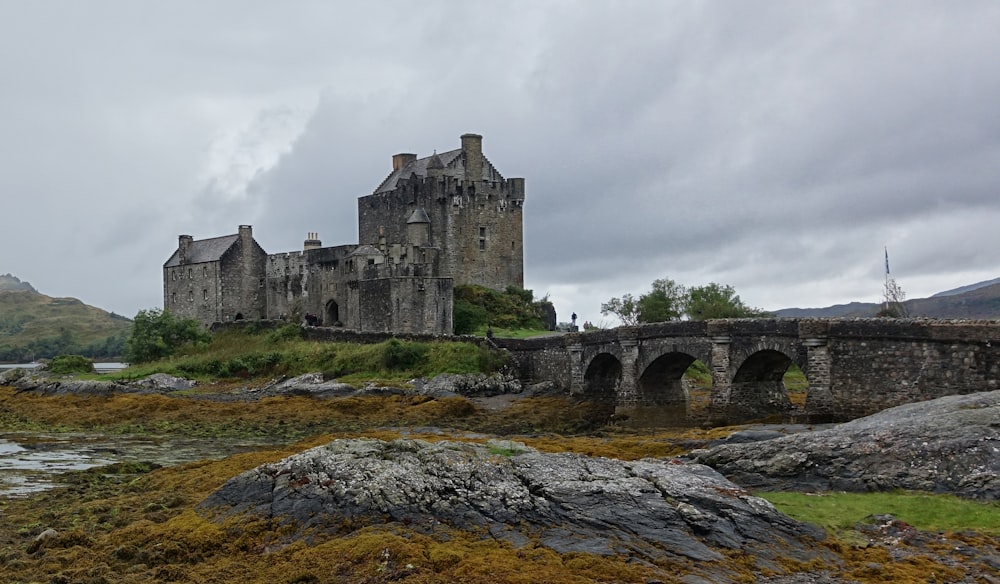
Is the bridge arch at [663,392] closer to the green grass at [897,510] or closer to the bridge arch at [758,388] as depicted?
the bridge arch at [758,388]

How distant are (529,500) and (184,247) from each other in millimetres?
66119

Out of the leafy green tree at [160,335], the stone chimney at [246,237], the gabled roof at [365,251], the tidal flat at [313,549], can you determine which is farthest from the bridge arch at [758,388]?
the stone chimney at [246,237]

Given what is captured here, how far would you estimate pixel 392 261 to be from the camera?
63656 millimetres

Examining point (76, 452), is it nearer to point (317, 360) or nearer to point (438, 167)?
point (317, 360)

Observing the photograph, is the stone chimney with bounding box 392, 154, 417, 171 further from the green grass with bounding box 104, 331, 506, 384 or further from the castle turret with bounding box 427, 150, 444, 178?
the green grass with bounding box 104, 331, 506, 384

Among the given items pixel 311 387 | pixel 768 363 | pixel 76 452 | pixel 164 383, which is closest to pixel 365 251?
pixel 164 383

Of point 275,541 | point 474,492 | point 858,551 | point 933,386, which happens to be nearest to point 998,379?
point 933,386

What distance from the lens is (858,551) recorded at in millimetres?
15477

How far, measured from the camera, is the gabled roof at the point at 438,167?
226 ft

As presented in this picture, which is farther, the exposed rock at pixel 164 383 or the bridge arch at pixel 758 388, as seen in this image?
the exposed rock at pixel 164 383

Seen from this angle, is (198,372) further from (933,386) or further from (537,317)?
(933,386)

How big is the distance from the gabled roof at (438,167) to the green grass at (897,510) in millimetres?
52674

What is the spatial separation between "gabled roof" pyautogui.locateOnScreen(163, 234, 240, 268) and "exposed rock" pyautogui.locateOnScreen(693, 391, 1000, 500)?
59405 millimetres

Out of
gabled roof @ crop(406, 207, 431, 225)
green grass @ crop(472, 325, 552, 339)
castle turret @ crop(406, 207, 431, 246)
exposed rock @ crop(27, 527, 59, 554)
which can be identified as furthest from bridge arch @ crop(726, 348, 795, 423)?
gabled roof @ crop(406, 207, 431, 225)
